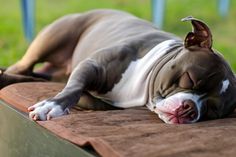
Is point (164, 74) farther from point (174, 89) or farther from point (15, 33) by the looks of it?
point (15, 33)

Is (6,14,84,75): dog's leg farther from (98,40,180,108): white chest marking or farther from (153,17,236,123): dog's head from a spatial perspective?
(153,17,236,123): dog's head

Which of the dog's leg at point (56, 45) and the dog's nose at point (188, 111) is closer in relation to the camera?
the dog's nose at point (188, 111)

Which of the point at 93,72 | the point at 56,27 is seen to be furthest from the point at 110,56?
the point at 56,27

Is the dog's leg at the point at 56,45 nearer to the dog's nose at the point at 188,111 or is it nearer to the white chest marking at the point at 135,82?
the white chest marking at the point at 135,82

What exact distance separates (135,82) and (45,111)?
67 centimetres

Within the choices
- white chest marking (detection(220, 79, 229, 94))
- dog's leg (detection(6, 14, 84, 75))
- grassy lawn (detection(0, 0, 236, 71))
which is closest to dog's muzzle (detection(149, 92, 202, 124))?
white chest marking (detection(220, 79, 229, 94))

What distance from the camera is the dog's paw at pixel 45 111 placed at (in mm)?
2908

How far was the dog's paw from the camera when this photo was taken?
291 cm

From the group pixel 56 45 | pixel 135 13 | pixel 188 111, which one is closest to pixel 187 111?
pixel 188 111

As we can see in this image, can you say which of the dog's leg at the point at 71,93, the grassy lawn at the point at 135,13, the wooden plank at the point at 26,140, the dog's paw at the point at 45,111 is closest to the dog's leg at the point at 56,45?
the dog's leg at the point at 71,93

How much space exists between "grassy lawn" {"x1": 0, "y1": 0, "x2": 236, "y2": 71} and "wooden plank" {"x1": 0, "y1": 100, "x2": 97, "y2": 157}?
3.72 metres

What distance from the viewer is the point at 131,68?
137 inches

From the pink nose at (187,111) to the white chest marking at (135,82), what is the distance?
0.47m

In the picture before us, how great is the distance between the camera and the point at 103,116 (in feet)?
9.58
